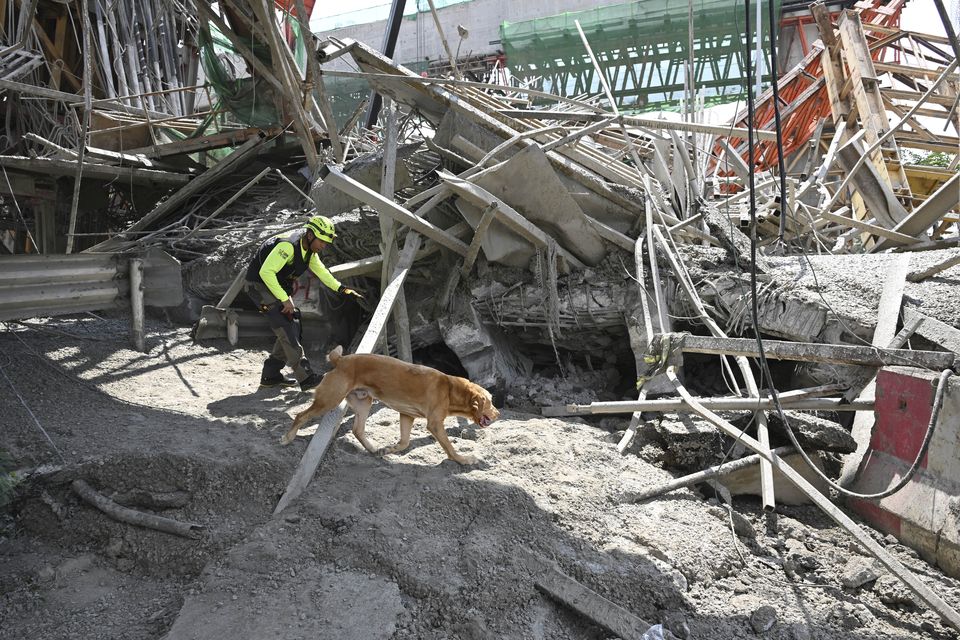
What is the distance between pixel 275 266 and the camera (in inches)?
248

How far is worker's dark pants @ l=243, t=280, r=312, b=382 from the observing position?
6.57 m

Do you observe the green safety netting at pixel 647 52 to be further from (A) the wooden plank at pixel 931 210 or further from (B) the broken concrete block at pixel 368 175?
(B) the broken concrete block at pixel 368 175

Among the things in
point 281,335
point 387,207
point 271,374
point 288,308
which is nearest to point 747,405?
point 387,207

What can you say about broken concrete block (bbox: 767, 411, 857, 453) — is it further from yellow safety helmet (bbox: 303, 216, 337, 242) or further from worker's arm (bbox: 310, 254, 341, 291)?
yellow safety helmet (bbox: 303, 216, 337, 242)

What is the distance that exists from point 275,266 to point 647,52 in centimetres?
1616

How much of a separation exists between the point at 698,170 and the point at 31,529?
28.2 feet

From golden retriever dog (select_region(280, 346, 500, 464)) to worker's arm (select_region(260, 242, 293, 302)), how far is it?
159 centimetres

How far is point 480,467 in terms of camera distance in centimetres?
492

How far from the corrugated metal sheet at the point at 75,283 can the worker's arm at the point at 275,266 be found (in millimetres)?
920

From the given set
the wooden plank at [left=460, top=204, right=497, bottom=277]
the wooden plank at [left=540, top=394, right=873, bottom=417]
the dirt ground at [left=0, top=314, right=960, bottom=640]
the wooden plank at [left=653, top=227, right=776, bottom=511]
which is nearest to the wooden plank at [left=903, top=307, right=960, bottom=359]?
the wooden plank at [left=540, top=394, right=873, bottom=417]

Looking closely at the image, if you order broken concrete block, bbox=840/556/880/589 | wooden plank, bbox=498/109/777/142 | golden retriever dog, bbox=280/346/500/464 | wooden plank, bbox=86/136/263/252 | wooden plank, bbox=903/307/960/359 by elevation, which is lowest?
broken concrete block, bbox=840/556/880/589

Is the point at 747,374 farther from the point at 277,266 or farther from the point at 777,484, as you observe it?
the point at 277,266

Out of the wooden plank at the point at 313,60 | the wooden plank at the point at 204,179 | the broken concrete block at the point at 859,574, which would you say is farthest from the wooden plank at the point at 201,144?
the broken concrete block at the point at 859,574

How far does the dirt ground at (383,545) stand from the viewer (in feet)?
10.9
